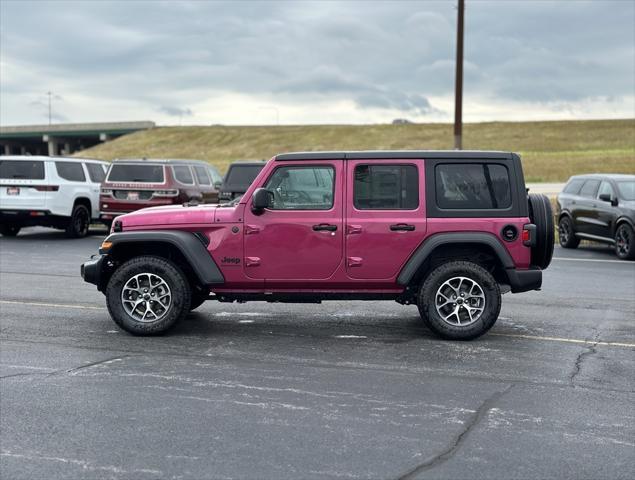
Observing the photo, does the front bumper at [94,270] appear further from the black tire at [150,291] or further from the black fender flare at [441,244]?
the black fender flare at [441,244]

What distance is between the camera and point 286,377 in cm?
678

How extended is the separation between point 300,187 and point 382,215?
0.86 meters

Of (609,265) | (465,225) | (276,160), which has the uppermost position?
(276,160)

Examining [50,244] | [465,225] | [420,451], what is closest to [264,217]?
A: [465,225]

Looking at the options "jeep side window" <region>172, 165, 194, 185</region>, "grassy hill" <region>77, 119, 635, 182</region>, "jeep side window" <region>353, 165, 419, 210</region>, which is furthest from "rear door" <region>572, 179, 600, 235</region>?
"grassy hill" <region>77, 119, 635, 182</region>

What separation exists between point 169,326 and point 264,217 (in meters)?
1.44

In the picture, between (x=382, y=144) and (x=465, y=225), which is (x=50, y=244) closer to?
(x=465, y=225)

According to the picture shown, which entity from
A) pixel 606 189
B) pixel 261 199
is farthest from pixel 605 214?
pixel 261 199

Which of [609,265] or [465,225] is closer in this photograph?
[465,225]

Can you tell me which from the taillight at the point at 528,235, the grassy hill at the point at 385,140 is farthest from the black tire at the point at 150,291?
the grassy hill at the point at 385,140

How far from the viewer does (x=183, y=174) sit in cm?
2108

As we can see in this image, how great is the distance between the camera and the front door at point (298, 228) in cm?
827

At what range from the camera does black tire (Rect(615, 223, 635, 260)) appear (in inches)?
631

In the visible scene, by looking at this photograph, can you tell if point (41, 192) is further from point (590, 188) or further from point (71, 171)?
point (590, 188)
